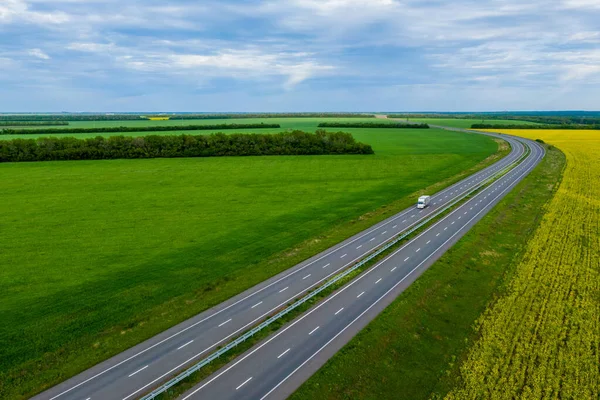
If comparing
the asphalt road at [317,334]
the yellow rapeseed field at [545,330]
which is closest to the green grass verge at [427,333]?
the asphalt road at [317,334]

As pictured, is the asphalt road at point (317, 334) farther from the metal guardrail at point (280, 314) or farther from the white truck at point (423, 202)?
the white truck at point (423, 202)

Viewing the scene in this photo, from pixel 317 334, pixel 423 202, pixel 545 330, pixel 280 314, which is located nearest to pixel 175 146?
pixel 423 202

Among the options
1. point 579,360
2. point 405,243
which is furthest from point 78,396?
point 405,243

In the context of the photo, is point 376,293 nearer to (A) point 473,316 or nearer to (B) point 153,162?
(A) point 473,316

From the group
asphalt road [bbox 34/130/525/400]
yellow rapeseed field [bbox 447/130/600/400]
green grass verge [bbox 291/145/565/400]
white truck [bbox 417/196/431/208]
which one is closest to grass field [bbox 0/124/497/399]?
asphalt road [bbox 34/130/525/400]

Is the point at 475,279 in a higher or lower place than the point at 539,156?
lower

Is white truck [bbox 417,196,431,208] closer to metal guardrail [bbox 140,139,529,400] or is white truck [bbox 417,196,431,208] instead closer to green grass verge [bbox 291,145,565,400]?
metal guardrail [bbox 140,139,529,400]
